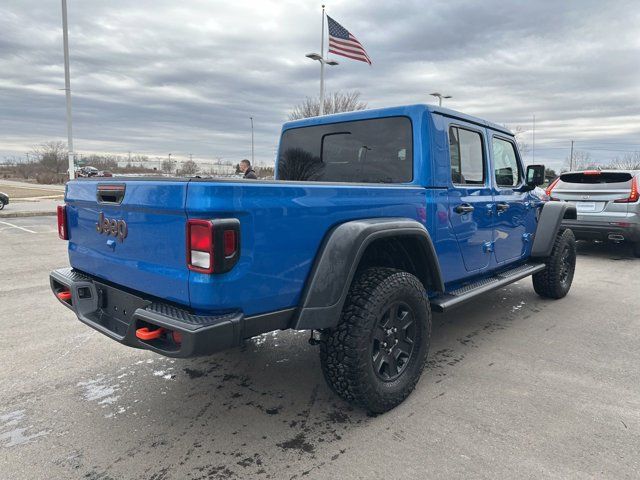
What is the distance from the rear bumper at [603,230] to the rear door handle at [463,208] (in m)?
6.00

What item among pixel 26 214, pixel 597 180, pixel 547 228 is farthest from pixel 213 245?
pixel 26 214

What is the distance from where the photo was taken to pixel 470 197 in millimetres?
3775

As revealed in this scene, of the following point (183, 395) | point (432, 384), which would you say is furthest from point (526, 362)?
point (183, 395)

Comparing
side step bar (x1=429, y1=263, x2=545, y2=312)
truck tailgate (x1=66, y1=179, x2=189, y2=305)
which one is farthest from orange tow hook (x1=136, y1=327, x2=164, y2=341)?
side step bar (x1=429, y1=263, x2=545, y2=312)

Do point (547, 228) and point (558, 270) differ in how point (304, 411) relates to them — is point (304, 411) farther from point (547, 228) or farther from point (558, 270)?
point (558, 270)

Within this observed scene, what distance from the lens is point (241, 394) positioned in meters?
3.14

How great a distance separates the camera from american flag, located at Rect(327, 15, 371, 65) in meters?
14.9

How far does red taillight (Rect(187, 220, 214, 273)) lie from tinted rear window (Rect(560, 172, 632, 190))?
8680 mm

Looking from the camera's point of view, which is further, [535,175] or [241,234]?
[535,175]

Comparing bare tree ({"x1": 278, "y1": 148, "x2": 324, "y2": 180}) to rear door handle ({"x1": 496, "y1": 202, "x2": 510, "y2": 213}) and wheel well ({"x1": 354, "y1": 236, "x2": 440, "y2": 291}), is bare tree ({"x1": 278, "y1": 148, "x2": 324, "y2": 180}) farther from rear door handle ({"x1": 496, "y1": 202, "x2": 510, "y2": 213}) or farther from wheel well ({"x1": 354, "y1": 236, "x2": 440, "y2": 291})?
rear door handle ({"x1": 496, "y1": 202, "x2": 510, "y2": 213})

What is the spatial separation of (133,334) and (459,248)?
97.2 inches

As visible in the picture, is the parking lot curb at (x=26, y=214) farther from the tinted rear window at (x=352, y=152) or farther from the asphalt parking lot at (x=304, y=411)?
the tinted rear window at (x=352, y=152)

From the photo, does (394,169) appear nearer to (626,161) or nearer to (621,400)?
(621,400)

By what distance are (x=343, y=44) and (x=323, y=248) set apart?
1412 cm
